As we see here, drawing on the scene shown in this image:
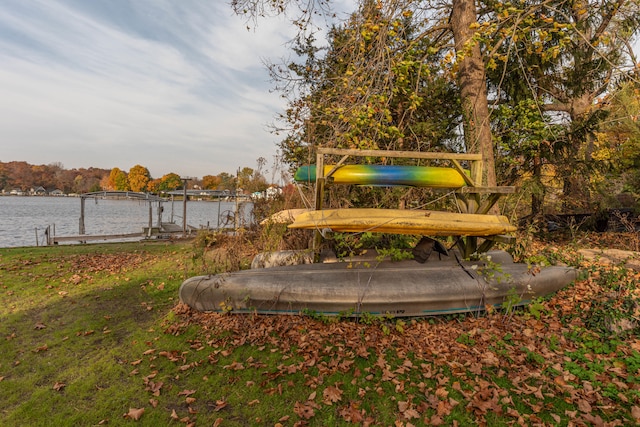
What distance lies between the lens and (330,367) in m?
3.67

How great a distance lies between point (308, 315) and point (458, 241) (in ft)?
9.23

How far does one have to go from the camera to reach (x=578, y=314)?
4.42m

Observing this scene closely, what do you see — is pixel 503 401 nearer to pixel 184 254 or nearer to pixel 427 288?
pixel 427 288

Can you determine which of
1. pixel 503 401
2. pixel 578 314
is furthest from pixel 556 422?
pixel 578 314

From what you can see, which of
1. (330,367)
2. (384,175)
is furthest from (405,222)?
(330,367)

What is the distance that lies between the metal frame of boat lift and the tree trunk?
2.44m

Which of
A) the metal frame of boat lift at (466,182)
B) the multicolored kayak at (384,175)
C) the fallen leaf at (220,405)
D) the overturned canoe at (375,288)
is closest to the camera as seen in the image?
the fallen leaf at (220,405)

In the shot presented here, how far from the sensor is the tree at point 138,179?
94.3 meters

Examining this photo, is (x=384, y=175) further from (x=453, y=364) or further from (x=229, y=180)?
(x=229, y=180)

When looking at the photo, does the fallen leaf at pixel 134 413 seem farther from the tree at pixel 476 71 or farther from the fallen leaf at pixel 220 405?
the tree at pixel 476 71

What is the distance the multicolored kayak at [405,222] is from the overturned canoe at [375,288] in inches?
32.9

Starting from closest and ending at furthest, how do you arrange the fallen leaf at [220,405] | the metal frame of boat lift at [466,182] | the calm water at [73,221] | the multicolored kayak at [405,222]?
the fallen leaf at [220,405] < the multicolored kayak at [405,222] < the metal frame of boat lift at [466,182] < the calm water at [73,221]

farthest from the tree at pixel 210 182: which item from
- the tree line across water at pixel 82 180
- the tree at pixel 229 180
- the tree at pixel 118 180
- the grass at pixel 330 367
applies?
the grass at pixel 330 367

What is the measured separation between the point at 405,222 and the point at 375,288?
3.69 ft
